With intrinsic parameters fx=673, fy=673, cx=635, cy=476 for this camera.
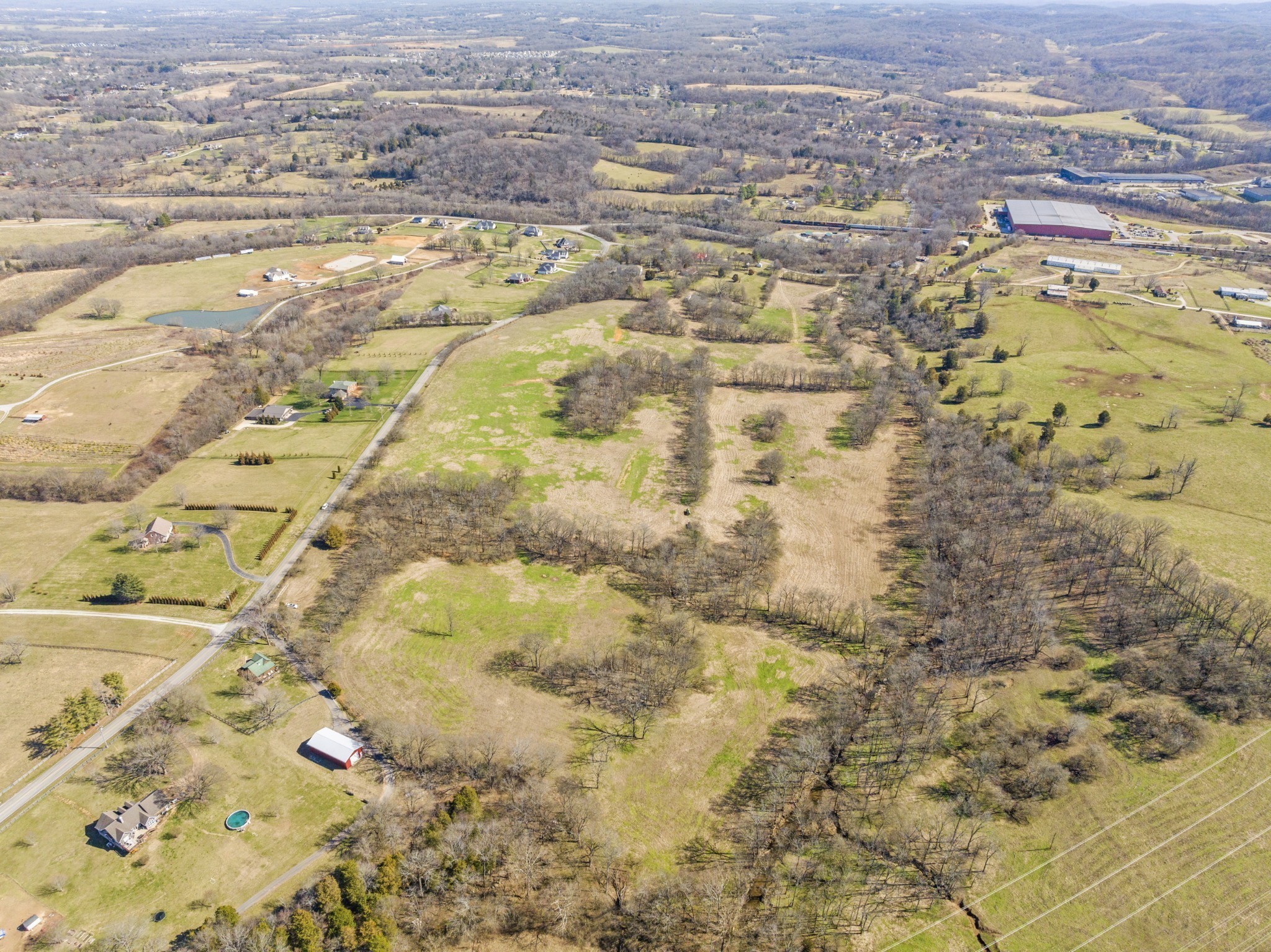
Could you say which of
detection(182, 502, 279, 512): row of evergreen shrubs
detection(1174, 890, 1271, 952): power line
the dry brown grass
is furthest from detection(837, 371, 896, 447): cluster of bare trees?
detection(182, 502, 279, 512): row of evergreen shrubs

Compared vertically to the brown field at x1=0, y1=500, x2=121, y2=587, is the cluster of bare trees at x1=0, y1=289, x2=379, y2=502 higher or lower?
higher

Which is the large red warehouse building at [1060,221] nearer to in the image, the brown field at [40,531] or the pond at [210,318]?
the pond at [210,318]

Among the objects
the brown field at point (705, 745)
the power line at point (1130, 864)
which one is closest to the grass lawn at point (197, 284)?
the brown field at point (705, 745)

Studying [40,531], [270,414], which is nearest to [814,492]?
[270,414]

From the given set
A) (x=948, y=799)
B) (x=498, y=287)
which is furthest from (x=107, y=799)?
(x=498, y=287)

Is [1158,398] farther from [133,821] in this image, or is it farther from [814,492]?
[133,821]

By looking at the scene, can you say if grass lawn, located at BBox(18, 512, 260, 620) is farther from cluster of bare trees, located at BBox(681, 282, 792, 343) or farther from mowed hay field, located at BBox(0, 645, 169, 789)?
cluster of bare trees, located at BBox(681, 282, 792, 343)
